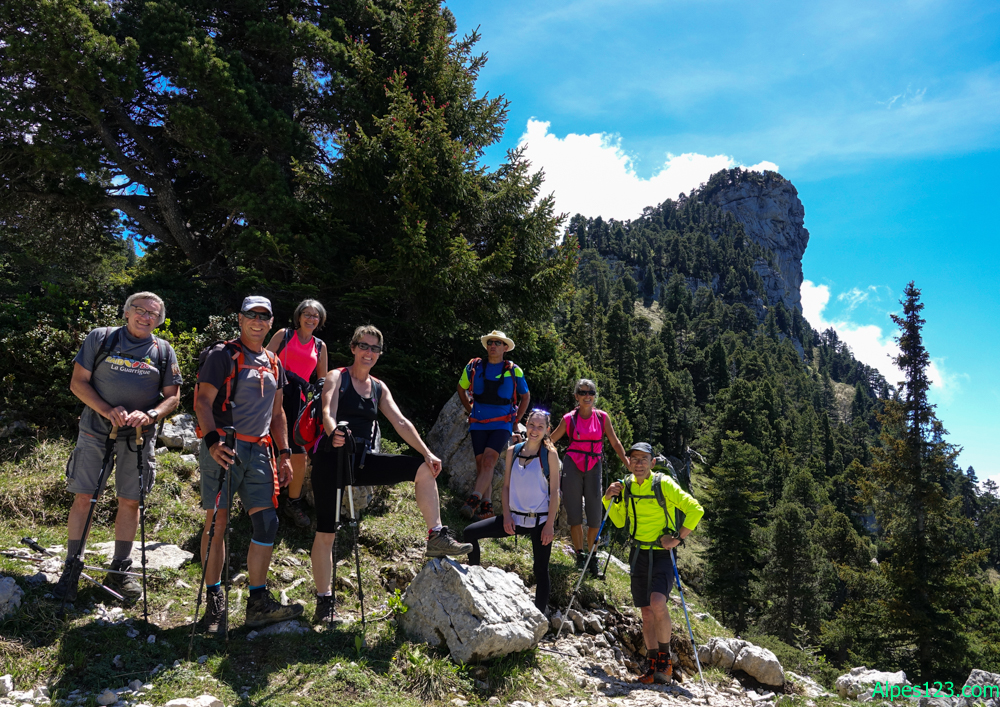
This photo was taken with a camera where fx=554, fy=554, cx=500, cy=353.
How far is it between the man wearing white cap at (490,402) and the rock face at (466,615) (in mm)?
2041

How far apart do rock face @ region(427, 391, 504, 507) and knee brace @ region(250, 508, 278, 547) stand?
5.29 m

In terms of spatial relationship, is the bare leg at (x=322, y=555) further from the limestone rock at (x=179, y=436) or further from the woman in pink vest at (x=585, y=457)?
the limestone rock at (x=179, y=436)

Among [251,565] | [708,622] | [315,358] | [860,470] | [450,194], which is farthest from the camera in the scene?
[860,470]

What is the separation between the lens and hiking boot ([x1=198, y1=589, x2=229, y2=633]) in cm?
429

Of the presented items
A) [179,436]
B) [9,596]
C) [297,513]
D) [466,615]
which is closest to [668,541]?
[466,615]

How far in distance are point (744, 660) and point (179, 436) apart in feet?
26.6

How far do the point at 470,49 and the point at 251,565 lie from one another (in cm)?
1469

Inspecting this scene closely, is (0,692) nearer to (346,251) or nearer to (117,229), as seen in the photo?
(346,251)

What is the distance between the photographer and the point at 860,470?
87.1 ft

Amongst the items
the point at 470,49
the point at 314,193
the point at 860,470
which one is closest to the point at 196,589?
the point at 314,193

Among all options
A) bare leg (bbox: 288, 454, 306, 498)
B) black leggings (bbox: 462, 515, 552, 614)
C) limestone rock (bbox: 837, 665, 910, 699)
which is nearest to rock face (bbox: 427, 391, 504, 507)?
bare leg (bbox: 288, 454, 306, 498)

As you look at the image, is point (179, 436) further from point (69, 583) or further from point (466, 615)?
point (466, 615)

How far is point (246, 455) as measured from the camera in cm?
435

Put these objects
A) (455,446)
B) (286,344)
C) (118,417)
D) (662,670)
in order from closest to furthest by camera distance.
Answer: (118,417) < (662,670) < (286,344) < (455,446)
